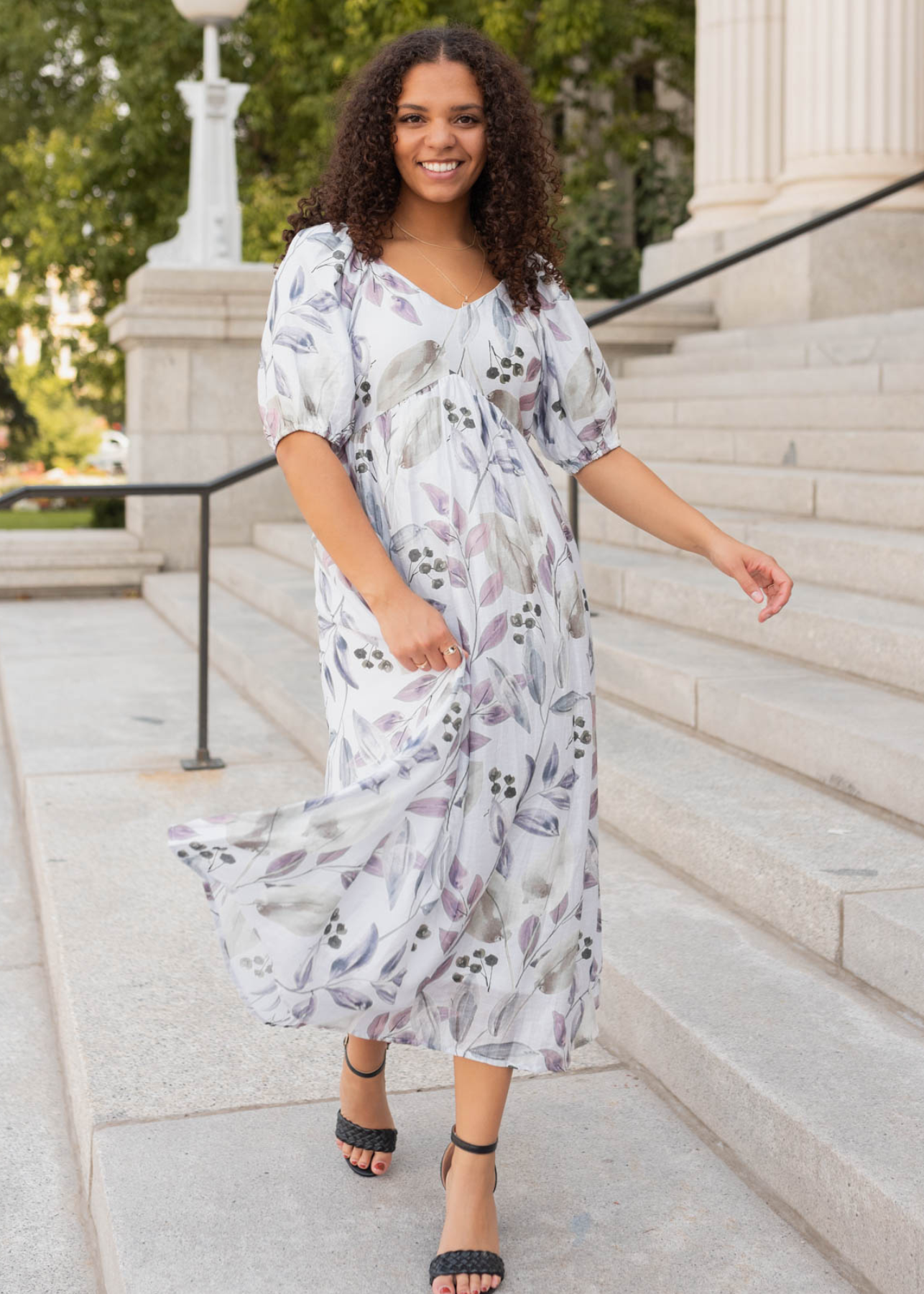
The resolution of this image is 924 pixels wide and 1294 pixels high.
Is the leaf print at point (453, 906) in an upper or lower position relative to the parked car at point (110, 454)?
lower

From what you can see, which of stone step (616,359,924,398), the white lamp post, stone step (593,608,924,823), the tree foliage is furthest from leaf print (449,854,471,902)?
the tree foliage

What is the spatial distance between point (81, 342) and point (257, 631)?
569 inches

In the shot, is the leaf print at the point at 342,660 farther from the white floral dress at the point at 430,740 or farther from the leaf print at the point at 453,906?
the leaf print at the point at 453,906

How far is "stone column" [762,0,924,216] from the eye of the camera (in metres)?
9.33

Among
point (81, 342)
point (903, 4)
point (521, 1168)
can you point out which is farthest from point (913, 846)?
point (81, 342)

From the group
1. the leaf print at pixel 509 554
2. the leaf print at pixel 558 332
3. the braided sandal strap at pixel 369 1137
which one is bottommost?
the braided sandal strap at pixel 369 1137

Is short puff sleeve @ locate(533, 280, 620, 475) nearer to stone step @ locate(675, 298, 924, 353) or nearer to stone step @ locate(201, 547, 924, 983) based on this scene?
stone step @ locate(201, 547, 924, 983)

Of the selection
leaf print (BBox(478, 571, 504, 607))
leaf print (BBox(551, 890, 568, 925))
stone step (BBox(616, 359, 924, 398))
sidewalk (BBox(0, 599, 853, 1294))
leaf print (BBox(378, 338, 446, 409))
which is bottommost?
sidewalk (BBox(0, 599, 853, 1294))

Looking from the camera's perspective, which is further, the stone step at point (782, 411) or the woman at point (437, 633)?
the stone step at point (782, 411)

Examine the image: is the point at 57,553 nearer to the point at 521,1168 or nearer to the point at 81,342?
the point at 521,1168

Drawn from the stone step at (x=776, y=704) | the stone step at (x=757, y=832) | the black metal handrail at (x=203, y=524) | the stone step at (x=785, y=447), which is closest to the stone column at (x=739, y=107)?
the stone step at (x=785, y=447)

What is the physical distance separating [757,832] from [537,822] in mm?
1326

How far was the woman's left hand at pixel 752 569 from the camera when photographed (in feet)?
8.17

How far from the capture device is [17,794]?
572cm
